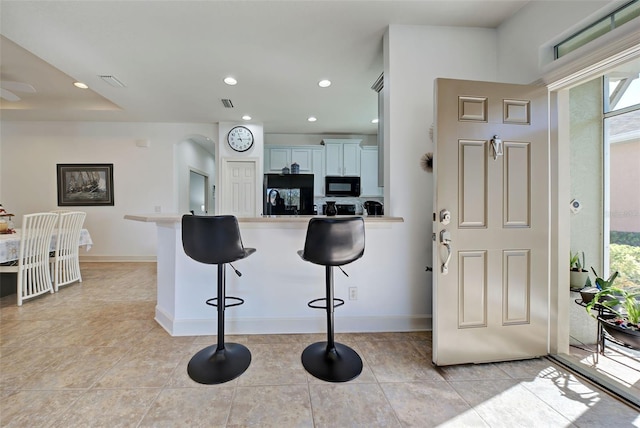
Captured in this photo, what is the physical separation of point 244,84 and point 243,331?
2826 millimetres

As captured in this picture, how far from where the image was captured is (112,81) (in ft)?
9.91

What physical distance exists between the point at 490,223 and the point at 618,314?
43.1 inches

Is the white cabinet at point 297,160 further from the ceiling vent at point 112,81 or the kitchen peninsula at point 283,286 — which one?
the kitchen peninsula at point 283,286

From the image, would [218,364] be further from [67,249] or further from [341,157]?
[341,157]

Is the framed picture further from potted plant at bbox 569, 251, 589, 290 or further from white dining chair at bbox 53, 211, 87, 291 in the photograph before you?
potted plant at bbox 569, 251, 589, 290

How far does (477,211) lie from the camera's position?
66.0 inches

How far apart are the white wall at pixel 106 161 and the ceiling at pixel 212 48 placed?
68 centimetres

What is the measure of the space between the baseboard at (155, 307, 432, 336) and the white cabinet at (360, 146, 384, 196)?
3225 millimetres

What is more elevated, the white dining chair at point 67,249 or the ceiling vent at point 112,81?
the ceiling vent at point 112,81

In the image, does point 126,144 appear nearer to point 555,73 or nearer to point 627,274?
point 555,73

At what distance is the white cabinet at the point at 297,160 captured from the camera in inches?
195

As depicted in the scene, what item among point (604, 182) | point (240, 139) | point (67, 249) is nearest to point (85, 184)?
point (67, 249)

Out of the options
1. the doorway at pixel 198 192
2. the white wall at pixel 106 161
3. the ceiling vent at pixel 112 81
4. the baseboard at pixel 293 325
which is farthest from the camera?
the doorway at pixel 198 192

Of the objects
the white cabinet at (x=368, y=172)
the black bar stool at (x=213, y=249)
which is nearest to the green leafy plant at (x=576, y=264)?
the black bar stool at (x=213, y=249)
